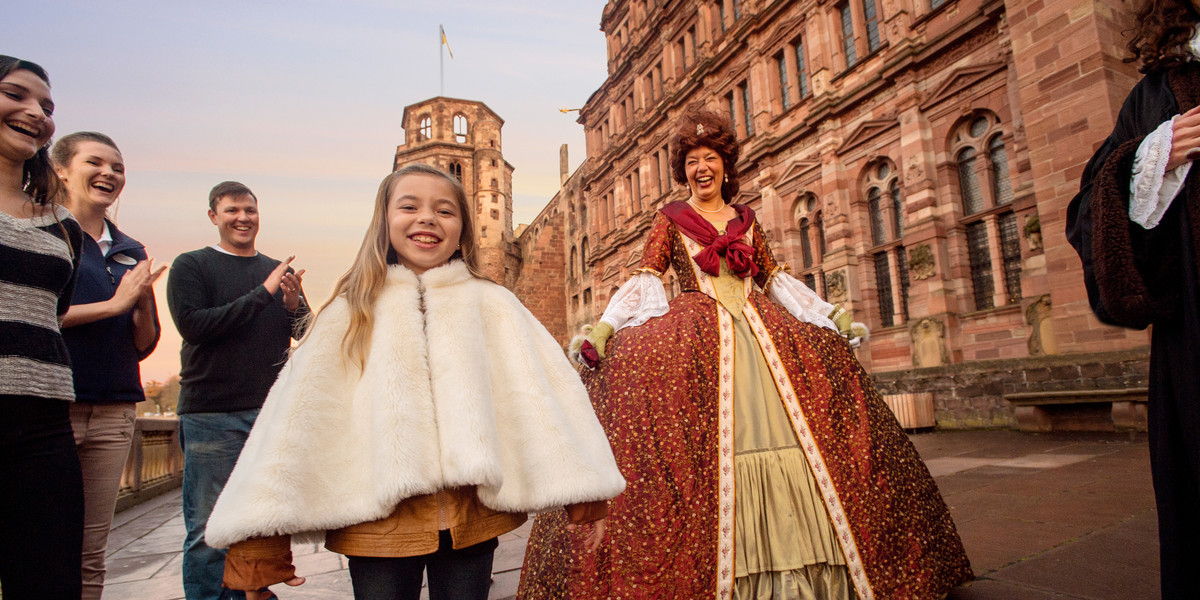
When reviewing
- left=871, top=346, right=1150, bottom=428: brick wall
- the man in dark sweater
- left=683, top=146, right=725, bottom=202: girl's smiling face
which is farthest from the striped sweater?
left=871, top=346, right=1150, bottom=428: brick wall

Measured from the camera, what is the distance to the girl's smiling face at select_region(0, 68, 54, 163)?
5.26 feet

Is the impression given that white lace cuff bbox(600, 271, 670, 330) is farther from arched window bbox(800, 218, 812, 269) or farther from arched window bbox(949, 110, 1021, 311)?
arched window bbox(800, 218, 812, 269)

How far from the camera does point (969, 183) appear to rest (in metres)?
10.9

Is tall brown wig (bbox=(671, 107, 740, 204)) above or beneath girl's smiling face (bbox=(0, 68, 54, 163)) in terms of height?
above

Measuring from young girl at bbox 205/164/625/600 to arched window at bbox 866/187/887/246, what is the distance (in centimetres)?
1258

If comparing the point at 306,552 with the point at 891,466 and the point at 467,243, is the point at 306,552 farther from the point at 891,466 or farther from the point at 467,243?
the point at 891,466

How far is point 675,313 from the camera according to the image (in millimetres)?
2785

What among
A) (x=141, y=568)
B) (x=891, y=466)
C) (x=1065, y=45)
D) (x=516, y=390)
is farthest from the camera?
(x=1065, y=45)

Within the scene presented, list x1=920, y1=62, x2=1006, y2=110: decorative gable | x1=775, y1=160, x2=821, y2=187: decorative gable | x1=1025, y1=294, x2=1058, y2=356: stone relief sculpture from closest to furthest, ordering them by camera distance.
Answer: x1=1025, y1=294, x2=1058, y2=356: stone relief sculpture
x1=920, y1=62, x2=1006, y2=110: decorative gable
x1=775, y1=160, x2=821, y2=187: decorative gable

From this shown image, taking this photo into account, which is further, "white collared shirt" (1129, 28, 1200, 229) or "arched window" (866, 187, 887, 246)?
"arched window" (866, 187, 887, 246)

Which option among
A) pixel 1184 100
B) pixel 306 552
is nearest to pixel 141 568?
pixel 306 552

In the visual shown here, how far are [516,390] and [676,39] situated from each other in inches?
823

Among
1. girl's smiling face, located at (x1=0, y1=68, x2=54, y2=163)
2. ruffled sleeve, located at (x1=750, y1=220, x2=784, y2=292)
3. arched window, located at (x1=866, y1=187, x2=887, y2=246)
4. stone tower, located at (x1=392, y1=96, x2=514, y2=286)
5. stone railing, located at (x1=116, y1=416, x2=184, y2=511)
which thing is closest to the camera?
girl's smiling face, located at (x1=0, y1=68, x2=54, y2=163)

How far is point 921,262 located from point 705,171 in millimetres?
9493
